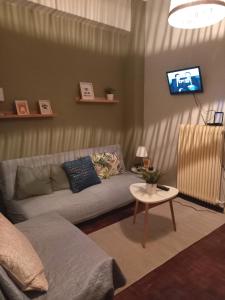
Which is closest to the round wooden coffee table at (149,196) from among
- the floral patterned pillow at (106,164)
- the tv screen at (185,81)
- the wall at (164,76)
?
the floral patterned pillow at (106,164)

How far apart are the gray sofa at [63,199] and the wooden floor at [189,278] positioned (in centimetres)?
95

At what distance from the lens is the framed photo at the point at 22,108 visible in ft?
9.07

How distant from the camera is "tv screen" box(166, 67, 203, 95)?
2968 millimetres

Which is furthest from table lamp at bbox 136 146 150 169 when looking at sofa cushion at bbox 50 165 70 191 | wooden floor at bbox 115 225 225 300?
wooden floor at bbox 115 225 225 300

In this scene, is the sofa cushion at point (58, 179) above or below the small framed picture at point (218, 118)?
below

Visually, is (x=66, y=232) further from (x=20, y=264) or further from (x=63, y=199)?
(x=63, y=199)

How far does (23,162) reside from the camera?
2.80 metres

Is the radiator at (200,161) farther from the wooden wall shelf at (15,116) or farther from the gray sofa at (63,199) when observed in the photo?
the wooden wall shelf at (15,116)

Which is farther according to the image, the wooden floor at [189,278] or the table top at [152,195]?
the table top at [152,195]

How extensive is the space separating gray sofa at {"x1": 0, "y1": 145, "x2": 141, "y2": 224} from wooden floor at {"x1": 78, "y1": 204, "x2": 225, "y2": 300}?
0.95 m

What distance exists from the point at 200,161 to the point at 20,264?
2.46 m

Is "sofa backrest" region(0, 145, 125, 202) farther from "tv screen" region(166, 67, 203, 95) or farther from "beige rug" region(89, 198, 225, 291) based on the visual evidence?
"tv screen" region(166, 67, 203, 95)

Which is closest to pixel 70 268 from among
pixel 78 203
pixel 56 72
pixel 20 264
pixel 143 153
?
pixel 20 264

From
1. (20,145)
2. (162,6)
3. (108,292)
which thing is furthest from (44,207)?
(162,6)
